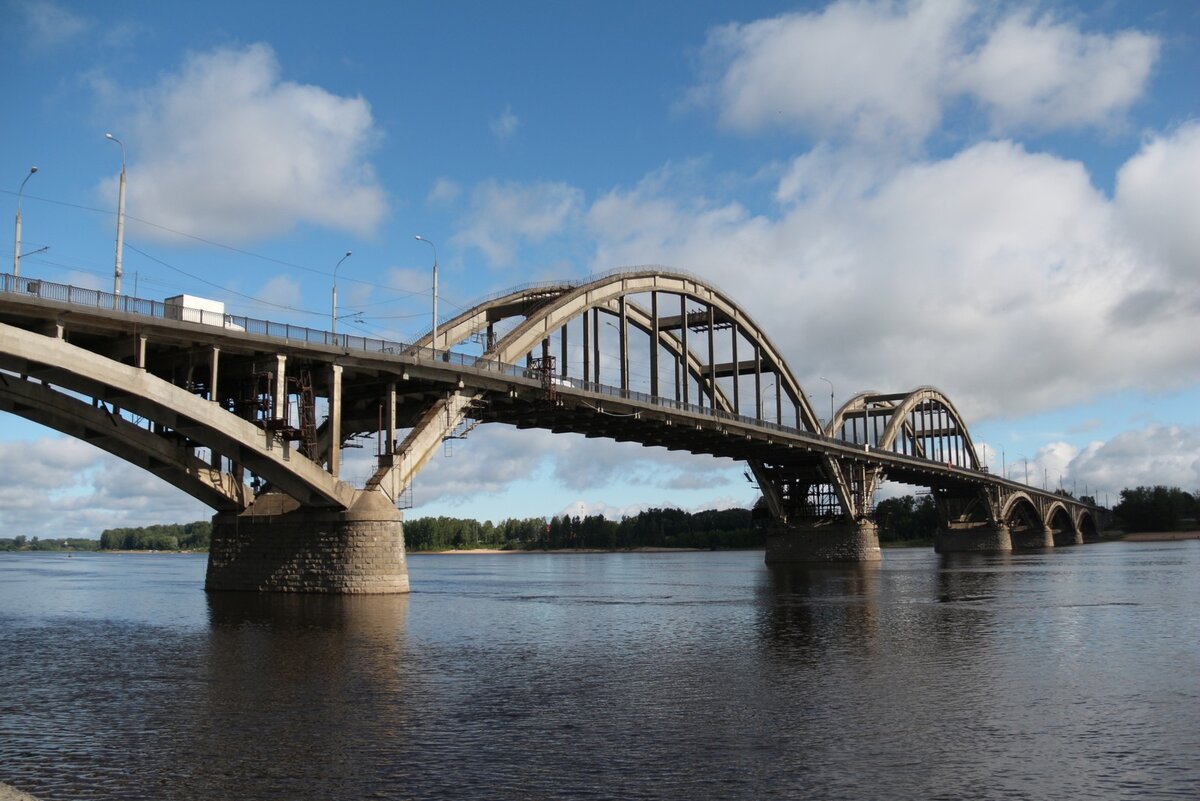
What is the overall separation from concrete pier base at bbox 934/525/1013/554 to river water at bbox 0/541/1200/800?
117 metres

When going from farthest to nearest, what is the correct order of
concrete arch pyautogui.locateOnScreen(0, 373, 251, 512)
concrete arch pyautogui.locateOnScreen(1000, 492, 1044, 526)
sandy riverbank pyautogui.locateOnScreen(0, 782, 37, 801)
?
1. concrete arch pyautogui.locateOnScreen(1000, 492, 1044, 526)
2. concrete arch pyautogui.locateOnScreen(0, 373, 251, 512)
3. sandy riverbank pyautogui.locateOnScreen(0, 782, 37, 801)

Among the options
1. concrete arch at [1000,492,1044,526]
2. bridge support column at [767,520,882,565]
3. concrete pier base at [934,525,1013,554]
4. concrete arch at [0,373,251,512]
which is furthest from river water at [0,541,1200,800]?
concrete arch at [1000,492,1044,526]

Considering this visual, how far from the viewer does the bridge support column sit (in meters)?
104

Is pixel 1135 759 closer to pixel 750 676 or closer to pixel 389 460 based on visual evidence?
pixel 750 676

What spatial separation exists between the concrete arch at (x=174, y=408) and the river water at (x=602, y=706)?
21.9 feet

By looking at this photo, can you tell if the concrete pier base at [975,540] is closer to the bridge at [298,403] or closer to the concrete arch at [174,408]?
the bridge at [298,403]

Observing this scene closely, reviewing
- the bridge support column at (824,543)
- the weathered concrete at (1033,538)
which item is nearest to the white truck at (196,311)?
the bridge support column at (824,543)

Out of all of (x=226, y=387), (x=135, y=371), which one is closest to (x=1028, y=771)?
(x=135, y=371)

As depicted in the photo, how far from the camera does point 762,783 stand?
47.5ft

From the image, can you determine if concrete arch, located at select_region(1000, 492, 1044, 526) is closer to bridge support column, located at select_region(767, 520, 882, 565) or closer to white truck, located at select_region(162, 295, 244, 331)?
bridge support column, located at select_region(767, 520, 882, 565)

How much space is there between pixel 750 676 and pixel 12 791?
54.3 ft

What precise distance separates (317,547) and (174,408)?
10686 millimetres

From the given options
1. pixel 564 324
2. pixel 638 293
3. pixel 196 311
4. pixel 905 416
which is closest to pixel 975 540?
pixel 905 416

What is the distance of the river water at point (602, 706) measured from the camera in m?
14.7
